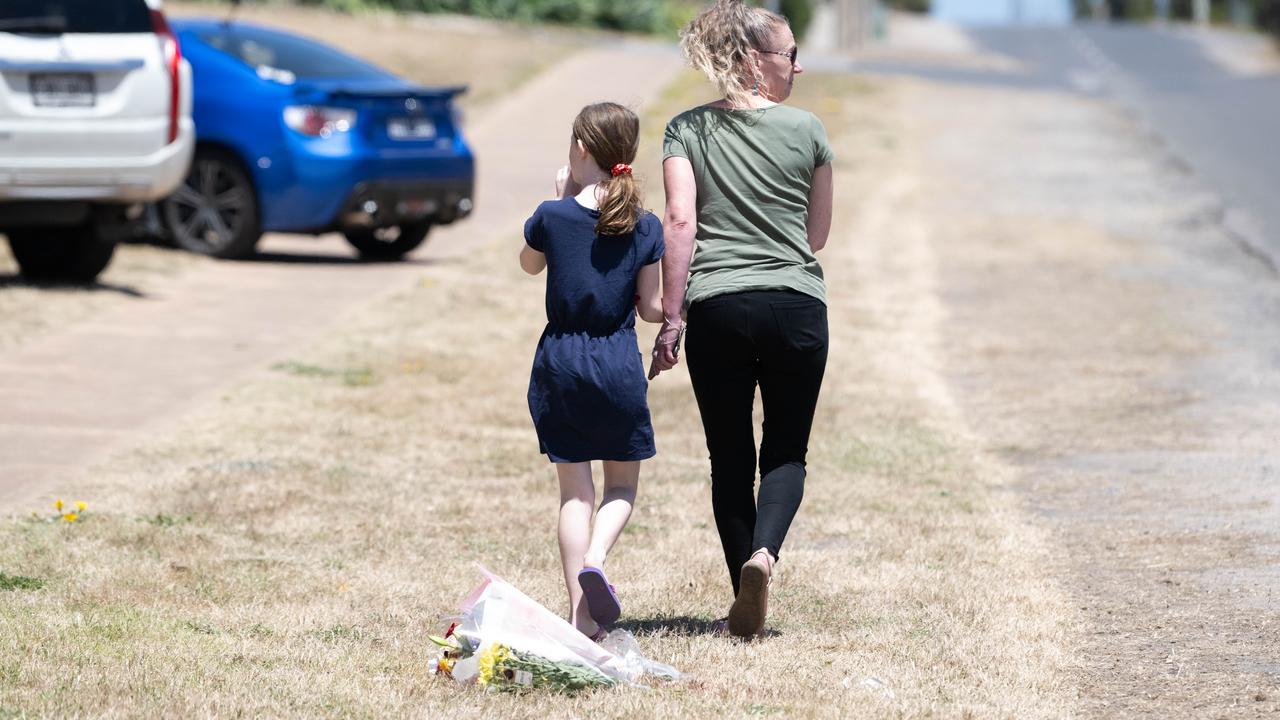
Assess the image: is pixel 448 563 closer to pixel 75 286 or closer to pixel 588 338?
pixel 588 338

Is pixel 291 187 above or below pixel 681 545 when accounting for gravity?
below

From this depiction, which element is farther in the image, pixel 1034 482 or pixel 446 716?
pixel 1034 482

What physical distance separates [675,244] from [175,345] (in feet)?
19.3

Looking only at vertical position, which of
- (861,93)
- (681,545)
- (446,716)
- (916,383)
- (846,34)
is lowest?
(846,34)

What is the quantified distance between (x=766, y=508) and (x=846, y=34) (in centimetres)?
4607

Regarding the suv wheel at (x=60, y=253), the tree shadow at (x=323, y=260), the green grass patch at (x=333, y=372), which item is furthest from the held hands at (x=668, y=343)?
the tree shadow at (x=323, y=260)

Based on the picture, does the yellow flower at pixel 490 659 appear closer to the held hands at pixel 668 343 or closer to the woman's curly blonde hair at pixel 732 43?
the held hands at pixel 668 343

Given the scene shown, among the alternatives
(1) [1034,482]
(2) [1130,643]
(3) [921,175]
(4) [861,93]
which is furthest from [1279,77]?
(2) [1130,643]

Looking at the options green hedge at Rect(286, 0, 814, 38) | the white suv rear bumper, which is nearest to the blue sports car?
the white suv rear bumper

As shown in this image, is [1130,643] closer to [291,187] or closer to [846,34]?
[291,187]

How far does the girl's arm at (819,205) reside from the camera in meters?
5.02

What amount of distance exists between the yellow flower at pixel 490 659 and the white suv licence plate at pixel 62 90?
281 inches

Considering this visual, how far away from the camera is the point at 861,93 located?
3100cm

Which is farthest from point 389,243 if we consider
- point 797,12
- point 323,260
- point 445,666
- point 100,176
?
point 797,12
